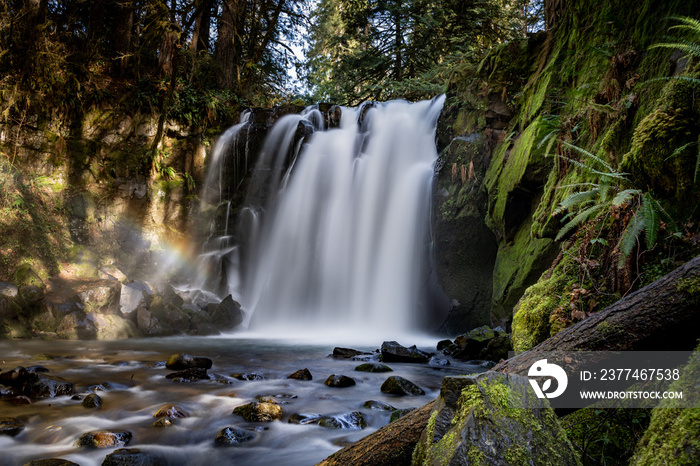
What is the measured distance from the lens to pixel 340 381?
17.7 ft

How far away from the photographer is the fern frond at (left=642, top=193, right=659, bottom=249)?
270 centimetres

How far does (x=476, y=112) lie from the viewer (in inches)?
384

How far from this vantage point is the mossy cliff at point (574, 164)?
2912 mm

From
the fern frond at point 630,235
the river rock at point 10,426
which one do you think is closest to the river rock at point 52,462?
the river rock at point 10,426

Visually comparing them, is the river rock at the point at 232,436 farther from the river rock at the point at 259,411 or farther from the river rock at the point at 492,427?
the river rock at the point at 492,427

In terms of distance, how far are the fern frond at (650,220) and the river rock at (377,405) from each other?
292 centimetres

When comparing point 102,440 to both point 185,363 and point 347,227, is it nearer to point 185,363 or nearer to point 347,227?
point 185,363

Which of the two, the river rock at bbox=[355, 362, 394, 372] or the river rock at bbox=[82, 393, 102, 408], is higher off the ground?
the river rock at bbox=[82, 393, 102, 408]

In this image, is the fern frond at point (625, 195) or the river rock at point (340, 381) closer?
the fern frond at point (625, 195)

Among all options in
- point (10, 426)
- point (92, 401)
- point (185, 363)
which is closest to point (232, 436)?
point (92, 401)

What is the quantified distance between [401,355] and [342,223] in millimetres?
5817

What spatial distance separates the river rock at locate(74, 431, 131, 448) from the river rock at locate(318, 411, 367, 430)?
5.90 ft

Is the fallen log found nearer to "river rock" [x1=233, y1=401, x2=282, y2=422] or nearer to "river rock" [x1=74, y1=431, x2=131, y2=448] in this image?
"river rock" [x1=233, y1=401, x2=282, y2=422]

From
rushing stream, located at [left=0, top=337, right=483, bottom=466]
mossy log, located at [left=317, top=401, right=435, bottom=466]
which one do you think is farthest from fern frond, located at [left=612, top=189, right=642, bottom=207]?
rushing stream, located at [left=0, top=337, right=483, bottom=466]
